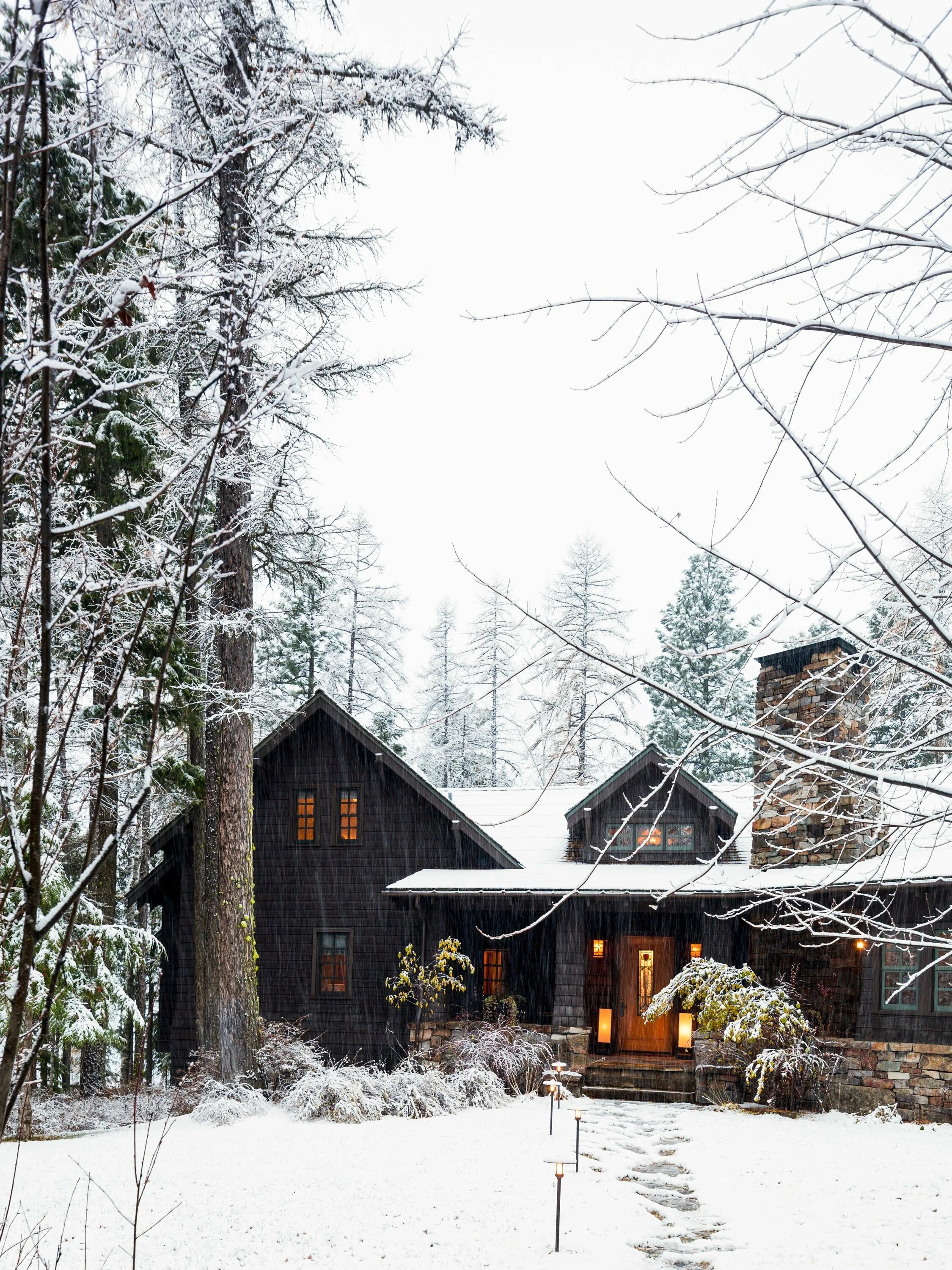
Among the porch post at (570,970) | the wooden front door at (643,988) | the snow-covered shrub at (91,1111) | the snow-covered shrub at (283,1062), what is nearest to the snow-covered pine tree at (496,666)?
the wooden front door at (643,988)

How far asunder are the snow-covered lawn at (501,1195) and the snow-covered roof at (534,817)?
18.4 ft

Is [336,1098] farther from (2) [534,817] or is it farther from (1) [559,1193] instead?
(2) [534,817]

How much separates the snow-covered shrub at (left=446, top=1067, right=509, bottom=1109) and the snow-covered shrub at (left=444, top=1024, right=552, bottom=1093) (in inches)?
11.5

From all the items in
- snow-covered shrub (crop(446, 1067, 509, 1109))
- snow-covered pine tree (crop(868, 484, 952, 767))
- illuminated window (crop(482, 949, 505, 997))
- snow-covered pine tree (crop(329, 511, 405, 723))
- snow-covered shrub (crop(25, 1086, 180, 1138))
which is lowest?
snow-covered shrub (crop(25, 1086, 180, 1138))

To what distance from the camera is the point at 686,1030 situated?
16.4 metres

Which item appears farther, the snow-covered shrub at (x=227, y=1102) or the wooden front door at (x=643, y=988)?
the wooden front door at (x=643, y=988)

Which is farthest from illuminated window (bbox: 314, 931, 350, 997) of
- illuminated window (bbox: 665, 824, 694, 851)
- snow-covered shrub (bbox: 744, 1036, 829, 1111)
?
snow-covered shrub (bbox: 744, 1036, 829, 1111)

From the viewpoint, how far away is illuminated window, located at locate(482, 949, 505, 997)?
56.9 feet

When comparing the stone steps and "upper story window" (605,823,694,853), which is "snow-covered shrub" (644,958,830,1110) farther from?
"upper story window" (605,823,694,853)

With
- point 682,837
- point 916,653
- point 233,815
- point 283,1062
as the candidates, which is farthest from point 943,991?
point 916,653

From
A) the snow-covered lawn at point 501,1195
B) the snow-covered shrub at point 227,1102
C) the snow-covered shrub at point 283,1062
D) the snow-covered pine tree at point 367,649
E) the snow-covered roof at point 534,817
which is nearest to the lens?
the snow-covered lawn at point 501,1195

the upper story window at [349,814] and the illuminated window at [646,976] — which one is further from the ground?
the upper story window at [349,814]

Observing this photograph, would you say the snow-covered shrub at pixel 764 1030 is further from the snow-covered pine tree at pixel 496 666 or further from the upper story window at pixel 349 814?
the snow-covered pine tree at pixel 496 666

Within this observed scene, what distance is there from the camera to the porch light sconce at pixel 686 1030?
53.5 feet
